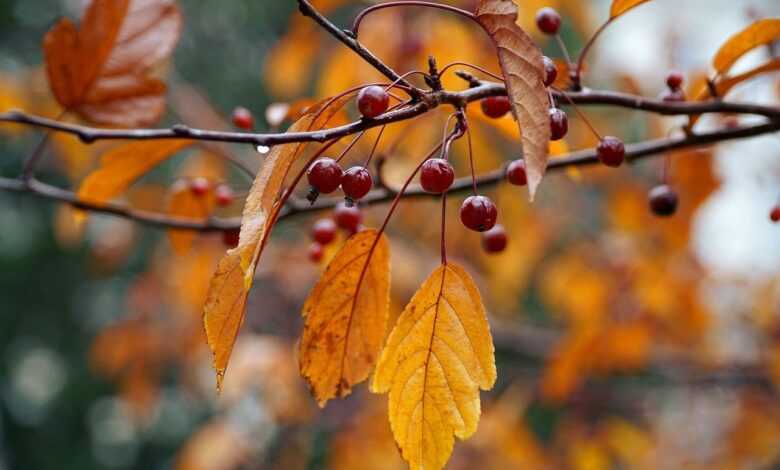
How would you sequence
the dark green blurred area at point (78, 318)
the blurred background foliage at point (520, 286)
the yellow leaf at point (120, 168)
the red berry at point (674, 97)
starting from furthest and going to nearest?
1. the dark green blurred area at point (78, 318)
2. the blurred background foliage at point (520, 286)
3. the yellow leaf at point (120, 168)
4. the red berry at point (674, 97)

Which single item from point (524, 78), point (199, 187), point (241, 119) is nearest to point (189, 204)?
point (199, 187)

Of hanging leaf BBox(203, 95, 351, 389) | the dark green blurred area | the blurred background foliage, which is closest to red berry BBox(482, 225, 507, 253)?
the blurred background foliage

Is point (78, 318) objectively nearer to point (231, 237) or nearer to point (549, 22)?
point (231, 237)

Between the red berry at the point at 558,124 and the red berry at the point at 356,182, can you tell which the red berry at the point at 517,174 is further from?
the red berry at the point at 356,182

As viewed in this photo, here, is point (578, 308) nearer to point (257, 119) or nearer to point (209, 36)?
point (257, 119)

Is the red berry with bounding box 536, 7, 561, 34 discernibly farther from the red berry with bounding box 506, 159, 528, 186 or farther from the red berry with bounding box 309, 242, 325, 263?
the red berry with bounding box 309, 242, 325, 263

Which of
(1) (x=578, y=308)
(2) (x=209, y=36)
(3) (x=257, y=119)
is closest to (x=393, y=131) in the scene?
(1) (x=578, y=308)

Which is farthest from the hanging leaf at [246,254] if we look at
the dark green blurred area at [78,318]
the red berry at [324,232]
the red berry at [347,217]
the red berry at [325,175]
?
the dark green blurred area at [78,318]
